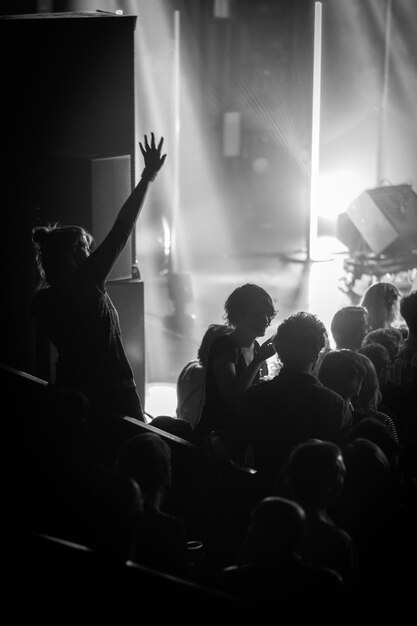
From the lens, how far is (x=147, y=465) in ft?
7.29

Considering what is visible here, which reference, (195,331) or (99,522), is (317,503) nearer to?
(99,522)

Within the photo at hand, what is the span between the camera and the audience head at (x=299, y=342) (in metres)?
2.61

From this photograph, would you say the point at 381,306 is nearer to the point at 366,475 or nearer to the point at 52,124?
the point at 52,124

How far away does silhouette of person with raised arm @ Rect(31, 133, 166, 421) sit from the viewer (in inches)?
115

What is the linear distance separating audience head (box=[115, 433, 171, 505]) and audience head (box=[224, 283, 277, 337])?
0.75 meters

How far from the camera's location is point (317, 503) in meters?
2.12

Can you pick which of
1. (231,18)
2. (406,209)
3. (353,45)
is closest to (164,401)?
(406,209)

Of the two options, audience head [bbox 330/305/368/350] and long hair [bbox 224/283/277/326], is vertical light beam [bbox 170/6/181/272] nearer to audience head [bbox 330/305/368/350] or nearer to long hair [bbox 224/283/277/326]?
audience head [bbox 330/305/368/350]

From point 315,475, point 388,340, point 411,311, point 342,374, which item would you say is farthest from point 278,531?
point 388,340

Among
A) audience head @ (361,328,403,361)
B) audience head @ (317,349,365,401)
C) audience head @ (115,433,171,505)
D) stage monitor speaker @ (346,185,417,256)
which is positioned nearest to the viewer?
audience head @ (115,433,171,505)

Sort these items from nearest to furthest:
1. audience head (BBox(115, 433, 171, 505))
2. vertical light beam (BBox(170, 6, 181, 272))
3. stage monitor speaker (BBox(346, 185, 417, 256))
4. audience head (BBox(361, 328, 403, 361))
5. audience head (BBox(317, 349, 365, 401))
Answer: audience head (BBox(115, 433, 171, 505)) < audience head (BBox(317, 349, 365, 401)) < audience head (BBox(361, 328, 403, 361)) < vertical light beam (BBox(170, 6, 181, 272)) < stage monitor speaker (BBox(346, 185, 417, 256))

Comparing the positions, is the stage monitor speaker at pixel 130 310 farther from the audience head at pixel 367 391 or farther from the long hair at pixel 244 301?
the audience head at pixel 367 391

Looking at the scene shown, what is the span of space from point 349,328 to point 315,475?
1.71 m

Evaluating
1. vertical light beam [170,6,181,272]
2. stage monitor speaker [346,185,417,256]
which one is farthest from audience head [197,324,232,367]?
stage monitor speaker [346,185,417,256]
